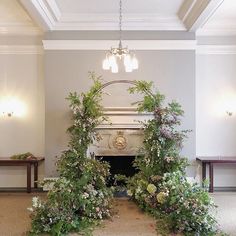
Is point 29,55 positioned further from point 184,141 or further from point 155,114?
point 184,141

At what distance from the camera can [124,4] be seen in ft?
19.6

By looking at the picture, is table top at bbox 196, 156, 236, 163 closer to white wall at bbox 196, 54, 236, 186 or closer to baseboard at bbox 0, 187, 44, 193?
white wall at bbox 196, 54, 236, 186

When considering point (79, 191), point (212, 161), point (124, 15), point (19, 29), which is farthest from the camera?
point (19, 29)

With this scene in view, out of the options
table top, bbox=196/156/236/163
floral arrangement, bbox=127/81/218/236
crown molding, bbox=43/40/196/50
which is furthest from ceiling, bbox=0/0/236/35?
table top, bbox=196/156/236/163

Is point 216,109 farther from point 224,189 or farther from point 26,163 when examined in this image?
point 26,163

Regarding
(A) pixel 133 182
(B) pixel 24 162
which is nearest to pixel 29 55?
(B) pixel 24 162

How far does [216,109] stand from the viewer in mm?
7227

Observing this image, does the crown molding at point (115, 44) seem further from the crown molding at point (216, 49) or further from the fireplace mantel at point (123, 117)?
the fireplace mantel at point (123, 117)

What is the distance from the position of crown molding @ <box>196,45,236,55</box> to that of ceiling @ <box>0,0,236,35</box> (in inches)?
11.5

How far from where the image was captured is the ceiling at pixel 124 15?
19.0 feet

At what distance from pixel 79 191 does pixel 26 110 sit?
9.58 ft

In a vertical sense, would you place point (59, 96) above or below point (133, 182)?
above

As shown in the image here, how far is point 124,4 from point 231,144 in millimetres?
3702

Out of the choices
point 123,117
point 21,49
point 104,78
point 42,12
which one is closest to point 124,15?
point 104,78
